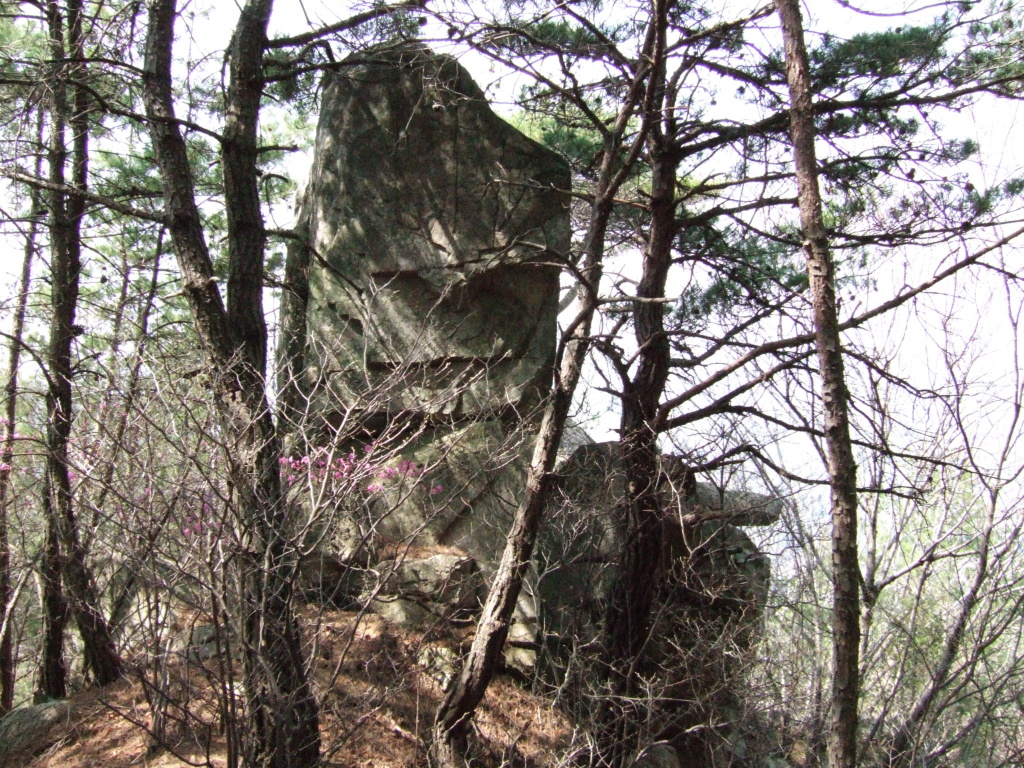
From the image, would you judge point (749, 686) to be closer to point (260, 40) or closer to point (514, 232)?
point (514, 232)

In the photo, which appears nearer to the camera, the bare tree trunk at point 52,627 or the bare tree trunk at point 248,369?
the bare tree trunk at point 248,369

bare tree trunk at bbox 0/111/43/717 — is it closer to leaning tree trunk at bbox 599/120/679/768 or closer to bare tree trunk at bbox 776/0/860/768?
leaning tree trunk at bbox 599/120/679/768

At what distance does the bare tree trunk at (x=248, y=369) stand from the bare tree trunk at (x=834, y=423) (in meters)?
2.52

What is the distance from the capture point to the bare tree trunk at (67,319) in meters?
5.58

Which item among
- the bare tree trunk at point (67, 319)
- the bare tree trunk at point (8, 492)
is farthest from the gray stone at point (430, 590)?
the bare tree trunk at point (8, 492)

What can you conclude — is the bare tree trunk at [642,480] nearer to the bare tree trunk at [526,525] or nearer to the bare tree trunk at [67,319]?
the bare tree trunk at [526,525]

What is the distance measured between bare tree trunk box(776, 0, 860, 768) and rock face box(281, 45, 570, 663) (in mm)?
2501

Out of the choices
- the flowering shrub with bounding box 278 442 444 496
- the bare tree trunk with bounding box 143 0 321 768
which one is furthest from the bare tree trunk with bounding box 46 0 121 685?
the flowering shrub with bounding box 278 442 444 496

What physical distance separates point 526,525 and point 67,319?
Answer: 376 cm

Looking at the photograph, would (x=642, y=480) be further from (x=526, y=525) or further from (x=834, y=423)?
(x=834, y=423)

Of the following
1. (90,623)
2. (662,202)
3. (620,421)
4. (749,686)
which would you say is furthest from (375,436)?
(749,686)

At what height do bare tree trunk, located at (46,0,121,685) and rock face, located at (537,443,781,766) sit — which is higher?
bare tree trunk, located at (46,0,121,685)

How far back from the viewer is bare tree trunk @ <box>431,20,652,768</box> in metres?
5.04

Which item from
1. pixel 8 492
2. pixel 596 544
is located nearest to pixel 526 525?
pixel 596 544
